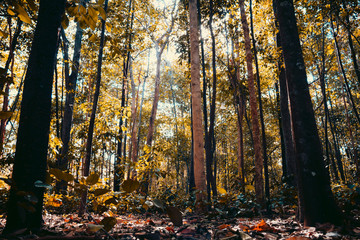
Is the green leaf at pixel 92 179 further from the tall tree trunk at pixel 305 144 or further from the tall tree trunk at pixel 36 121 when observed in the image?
Result: the tall tree trunk at pixel 305 144

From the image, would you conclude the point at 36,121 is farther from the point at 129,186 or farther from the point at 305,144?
the point at 305,144

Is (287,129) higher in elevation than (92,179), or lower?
higher

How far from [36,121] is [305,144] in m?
2.32

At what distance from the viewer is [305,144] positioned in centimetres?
227

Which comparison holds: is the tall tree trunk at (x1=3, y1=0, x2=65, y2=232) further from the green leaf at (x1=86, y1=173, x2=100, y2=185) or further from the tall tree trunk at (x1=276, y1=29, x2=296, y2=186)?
the tall tree trunk at (x1=276, y1=29, x2=296, y2=186)

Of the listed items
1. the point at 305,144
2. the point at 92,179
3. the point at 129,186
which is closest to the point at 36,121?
the point at 92,179

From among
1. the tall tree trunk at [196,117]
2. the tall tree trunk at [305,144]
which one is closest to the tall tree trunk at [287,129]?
the tall tree trunk at [196,117]

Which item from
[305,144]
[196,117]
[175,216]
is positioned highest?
[196,117]

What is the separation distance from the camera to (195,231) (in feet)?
6.64

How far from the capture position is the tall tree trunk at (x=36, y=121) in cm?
124

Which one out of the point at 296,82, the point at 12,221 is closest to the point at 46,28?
the point at 12,221

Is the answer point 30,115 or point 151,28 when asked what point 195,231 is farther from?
point 151,28

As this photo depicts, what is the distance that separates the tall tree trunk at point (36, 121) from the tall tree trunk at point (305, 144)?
223 cm

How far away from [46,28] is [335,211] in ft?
9.10
